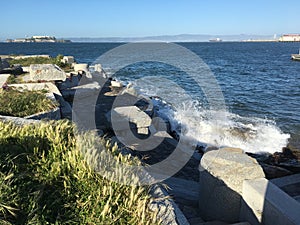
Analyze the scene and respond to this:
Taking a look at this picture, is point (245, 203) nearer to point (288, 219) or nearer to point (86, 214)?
point (288, 219)

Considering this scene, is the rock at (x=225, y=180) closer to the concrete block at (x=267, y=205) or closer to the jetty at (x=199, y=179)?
the jetty at (x=199, y=179)

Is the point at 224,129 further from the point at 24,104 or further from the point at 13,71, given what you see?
the point at 13,71

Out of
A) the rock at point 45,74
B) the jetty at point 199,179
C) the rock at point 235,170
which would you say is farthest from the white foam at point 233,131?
the rock at point 235,170

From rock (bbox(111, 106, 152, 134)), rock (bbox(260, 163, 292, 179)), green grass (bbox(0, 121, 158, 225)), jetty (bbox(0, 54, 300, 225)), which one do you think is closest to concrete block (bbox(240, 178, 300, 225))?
jetty (bbox(0, 54, 300, 225))

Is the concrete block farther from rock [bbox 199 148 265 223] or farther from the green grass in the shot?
the green grass

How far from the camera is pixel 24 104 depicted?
6.42 metres

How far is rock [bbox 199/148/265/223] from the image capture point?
13.0 ft

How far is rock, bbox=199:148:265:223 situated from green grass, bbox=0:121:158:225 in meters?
1.37

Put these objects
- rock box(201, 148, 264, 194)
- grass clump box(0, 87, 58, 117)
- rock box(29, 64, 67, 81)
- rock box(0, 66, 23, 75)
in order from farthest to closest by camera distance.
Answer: rock box(0, 66, 23, 75)
rock box(29, 64, 67, 81)
grass clump box(0, 87, 58, 117)
rock box(201, 148, 264, 194)

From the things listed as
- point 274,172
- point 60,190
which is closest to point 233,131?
point 274,172

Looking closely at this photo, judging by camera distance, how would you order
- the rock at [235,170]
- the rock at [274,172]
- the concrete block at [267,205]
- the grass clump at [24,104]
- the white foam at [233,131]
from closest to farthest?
the concrete block at [267,205] < the rock at [235,170] < the grass clump at [24,104] < the rock at [274,172] < the white foam at [233,131]

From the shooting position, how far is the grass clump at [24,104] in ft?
20.0

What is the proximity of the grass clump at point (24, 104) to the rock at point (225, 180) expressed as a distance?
13.2 feet

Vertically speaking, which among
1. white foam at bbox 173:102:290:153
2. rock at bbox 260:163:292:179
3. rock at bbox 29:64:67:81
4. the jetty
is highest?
rock at bbox 29:64:67:81
